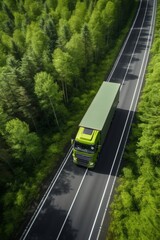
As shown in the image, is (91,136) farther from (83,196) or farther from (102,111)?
(83,196)

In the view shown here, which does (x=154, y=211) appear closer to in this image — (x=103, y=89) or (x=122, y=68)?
(x=103, y=89)

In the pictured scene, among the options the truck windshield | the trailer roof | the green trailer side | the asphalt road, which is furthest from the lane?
the trailer roof

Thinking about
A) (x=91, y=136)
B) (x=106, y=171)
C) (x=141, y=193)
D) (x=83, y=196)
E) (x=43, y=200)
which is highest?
(x=91, y=136)

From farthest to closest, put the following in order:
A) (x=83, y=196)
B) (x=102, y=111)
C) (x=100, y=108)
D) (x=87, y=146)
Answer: (x=100, y=108) < (x=102, y=111) < (x=87, y=146) < (x=83, y=196)

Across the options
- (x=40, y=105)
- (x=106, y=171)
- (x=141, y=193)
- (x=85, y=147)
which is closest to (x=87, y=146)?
(x=85, y=147)

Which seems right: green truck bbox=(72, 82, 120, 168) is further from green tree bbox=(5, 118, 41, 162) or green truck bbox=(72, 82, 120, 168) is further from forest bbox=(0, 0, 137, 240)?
green tree bbox=(5, 118, 41, 162)

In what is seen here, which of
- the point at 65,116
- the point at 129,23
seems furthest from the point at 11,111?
the point at 129,23

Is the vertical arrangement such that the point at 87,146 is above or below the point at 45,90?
below
